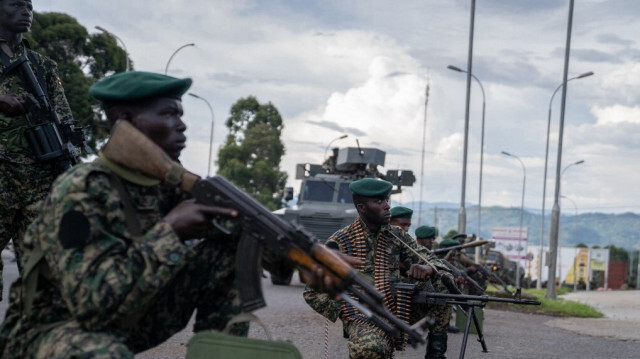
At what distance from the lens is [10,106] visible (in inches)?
207

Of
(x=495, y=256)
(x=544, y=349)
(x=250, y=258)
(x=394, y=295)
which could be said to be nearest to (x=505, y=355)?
(x=544, y=349)

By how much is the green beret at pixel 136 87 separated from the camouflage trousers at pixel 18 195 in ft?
5.48

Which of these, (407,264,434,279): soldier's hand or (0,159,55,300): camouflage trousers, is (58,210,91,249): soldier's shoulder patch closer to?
(0,159,55,300): camouflage trousers

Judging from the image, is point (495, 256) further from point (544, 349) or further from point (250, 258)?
point (250, 258)

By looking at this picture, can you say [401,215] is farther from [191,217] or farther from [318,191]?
[318,191]

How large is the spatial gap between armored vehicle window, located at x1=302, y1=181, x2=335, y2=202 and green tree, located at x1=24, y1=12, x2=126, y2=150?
15.8 m

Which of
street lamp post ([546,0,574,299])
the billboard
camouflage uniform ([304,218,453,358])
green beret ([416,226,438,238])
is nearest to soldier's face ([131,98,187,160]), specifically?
camouflage uniform ([304,218,453,358])

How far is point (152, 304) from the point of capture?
11.9 feet

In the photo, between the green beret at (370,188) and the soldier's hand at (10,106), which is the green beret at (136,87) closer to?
the soldier's hand at (10,106)

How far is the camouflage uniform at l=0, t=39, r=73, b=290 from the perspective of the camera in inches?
204

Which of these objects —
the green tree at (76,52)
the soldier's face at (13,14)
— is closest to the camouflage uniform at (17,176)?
the soldier's face at (13,14)

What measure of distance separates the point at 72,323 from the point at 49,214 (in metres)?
0.41

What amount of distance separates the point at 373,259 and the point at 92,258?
422cm

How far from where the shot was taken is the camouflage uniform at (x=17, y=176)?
17.0ft
